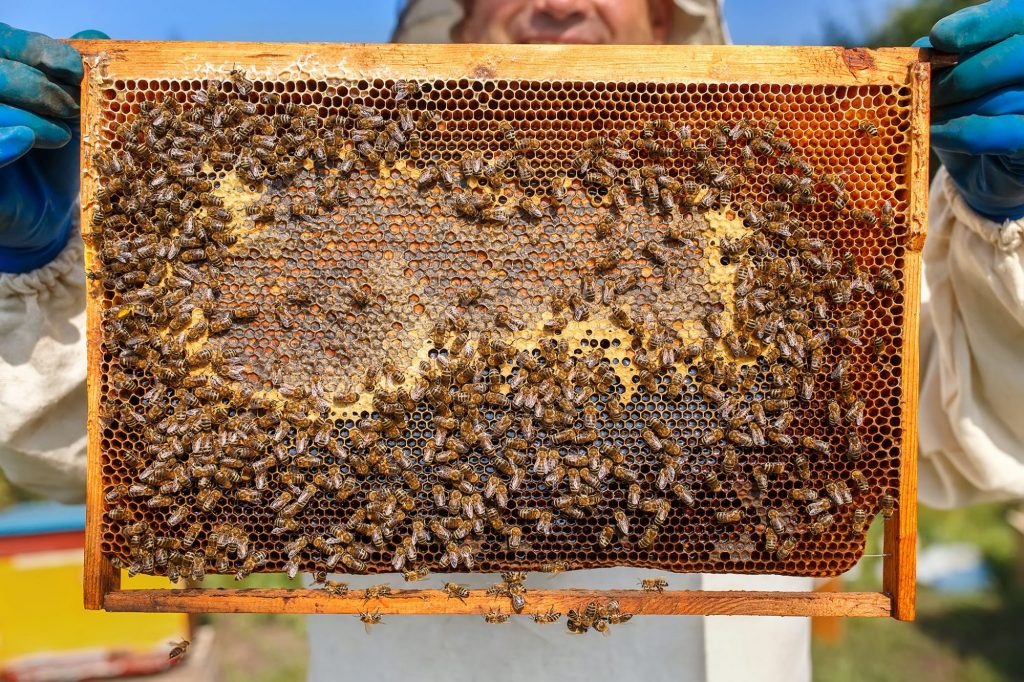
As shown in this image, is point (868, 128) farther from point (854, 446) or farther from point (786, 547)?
point (786, 547)

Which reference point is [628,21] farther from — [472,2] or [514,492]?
[514,492]

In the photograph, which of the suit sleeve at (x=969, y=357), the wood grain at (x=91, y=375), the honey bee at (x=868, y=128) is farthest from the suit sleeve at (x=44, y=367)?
the suit sleeve at (x=969, y=357)

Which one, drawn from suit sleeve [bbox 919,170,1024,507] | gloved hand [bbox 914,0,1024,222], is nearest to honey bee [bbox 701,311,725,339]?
gloved hand [bbox 914,0,1024,222]

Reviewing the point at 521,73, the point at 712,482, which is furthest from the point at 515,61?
the point at 712,482

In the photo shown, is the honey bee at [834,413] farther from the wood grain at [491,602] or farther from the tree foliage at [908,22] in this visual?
the tree foliage at [908,22]

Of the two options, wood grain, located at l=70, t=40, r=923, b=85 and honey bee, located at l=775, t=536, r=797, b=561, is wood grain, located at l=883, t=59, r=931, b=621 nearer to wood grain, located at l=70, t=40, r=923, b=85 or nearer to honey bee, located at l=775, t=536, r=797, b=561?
Result: wood grain, located at l=70, t=40, r=923, b=85

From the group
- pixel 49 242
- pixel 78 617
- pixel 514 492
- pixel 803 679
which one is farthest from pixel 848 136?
pixel 78 617

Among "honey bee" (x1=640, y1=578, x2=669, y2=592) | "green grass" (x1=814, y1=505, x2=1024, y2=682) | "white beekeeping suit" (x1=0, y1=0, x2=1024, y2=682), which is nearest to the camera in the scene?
"honey bee" (x1=640, y1=578, x2=669, y2=592)

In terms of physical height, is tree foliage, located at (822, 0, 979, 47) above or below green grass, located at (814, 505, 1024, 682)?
above
